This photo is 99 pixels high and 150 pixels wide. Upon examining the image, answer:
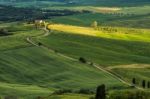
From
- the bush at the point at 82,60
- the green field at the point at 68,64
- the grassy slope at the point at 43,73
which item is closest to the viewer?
the green field at the point at 68,64

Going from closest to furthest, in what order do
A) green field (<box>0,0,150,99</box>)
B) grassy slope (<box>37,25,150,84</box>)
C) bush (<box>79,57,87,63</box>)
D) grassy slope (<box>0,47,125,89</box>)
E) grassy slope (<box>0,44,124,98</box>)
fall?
1. green field (<box>0,0,150,99</box>)
2. grassy slope (<box>0,44,124,98</box>)
3. grassy slope (<box>0,47,125,89</box>)
4. bush (<box>79,57,87,63</box>)
5. grassy slope (<box>37,25,150,84</box>)

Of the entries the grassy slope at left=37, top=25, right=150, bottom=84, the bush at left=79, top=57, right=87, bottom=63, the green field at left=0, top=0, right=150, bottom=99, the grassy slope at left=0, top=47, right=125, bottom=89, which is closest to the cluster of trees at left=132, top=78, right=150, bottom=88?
the green field at left=0, top=0, right=150, bottom=99

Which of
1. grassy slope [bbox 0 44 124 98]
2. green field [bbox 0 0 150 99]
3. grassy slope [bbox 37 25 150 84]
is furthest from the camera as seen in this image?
grassy slope [bbox 37 25 150 84]

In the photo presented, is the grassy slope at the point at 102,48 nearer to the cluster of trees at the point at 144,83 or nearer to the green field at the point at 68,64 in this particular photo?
the green field at the point at 68,64

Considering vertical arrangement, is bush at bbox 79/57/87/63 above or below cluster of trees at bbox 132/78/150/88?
above

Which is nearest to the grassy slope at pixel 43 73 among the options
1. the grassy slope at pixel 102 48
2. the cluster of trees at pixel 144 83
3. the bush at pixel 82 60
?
the bush at pixel 82 60

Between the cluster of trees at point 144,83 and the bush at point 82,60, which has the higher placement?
the bush at point 82,60

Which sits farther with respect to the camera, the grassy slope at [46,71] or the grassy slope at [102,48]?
the grassy slope at [102,48]

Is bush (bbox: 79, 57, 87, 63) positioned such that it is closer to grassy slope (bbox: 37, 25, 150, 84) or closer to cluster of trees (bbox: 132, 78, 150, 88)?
grassy slope (bbox: 37, 25, 150, 84)

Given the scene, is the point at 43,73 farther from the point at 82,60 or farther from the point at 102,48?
the point at 102,48

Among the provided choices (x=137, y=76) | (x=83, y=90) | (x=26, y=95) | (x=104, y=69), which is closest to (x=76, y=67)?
(x=104, y=69)

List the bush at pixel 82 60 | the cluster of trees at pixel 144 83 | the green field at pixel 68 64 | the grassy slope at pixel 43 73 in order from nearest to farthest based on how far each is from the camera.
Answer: the green field at pixel 68 64 → the cluster of trees at pixel 144 83 → the grassy slope at pixel 43 73 → the bush at pixel 82 60

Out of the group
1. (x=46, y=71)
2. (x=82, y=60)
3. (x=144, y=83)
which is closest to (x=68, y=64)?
(x=82, y=60)

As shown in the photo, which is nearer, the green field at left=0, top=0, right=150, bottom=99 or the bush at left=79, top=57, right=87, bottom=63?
the green field at left=0, top=0, right=150, bottom=99
